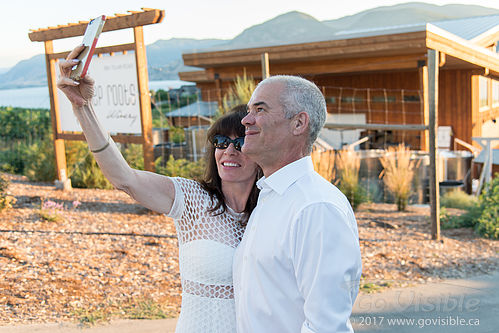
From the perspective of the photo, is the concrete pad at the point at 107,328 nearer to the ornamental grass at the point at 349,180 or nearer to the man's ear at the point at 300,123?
the man's ear at the point at 300,123

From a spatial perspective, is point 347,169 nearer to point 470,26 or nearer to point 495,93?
point 495,93

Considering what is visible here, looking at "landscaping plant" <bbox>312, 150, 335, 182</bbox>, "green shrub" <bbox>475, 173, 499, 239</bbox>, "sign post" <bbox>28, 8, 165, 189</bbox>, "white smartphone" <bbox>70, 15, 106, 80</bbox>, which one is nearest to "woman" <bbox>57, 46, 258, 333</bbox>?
"white smartphone" <bbox>70, 15, 106, 80</bbox>

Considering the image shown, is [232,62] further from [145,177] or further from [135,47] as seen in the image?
[145,177]

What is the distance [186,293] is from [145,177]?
22.4 inches

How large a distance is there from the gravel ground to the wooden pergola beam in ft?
8.59

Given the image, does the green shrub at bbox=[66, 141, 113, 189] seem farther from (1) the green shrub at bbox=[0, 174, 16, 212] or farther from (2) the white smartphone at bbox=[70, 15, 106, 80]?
(2) the white smartphone at bbox=[70, 15, 106, 80]

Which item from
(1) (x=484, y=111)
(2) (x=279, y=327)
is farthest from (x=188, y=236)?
(1) (x=484, y=111)

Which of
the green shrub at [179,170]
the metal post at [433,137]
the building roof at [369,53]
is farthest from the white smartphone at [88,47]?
the building roof at [369,53]

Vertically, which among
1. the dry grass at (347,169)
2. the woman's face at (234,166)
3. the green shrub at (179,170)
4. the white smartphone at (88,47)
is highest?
the white smartphone at (88,47)

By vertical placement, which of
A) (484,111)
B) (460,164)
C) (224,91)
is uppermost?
(224,91)

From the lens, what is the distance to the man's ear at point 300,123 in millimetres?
1772

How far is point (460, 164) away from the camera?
1223 centimetres

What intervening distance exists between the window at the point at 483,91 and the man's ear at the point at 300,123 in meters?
15.6

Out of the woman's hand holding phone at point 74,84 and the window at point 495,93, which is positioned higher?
the woman's hand holding phone at point 74,84
